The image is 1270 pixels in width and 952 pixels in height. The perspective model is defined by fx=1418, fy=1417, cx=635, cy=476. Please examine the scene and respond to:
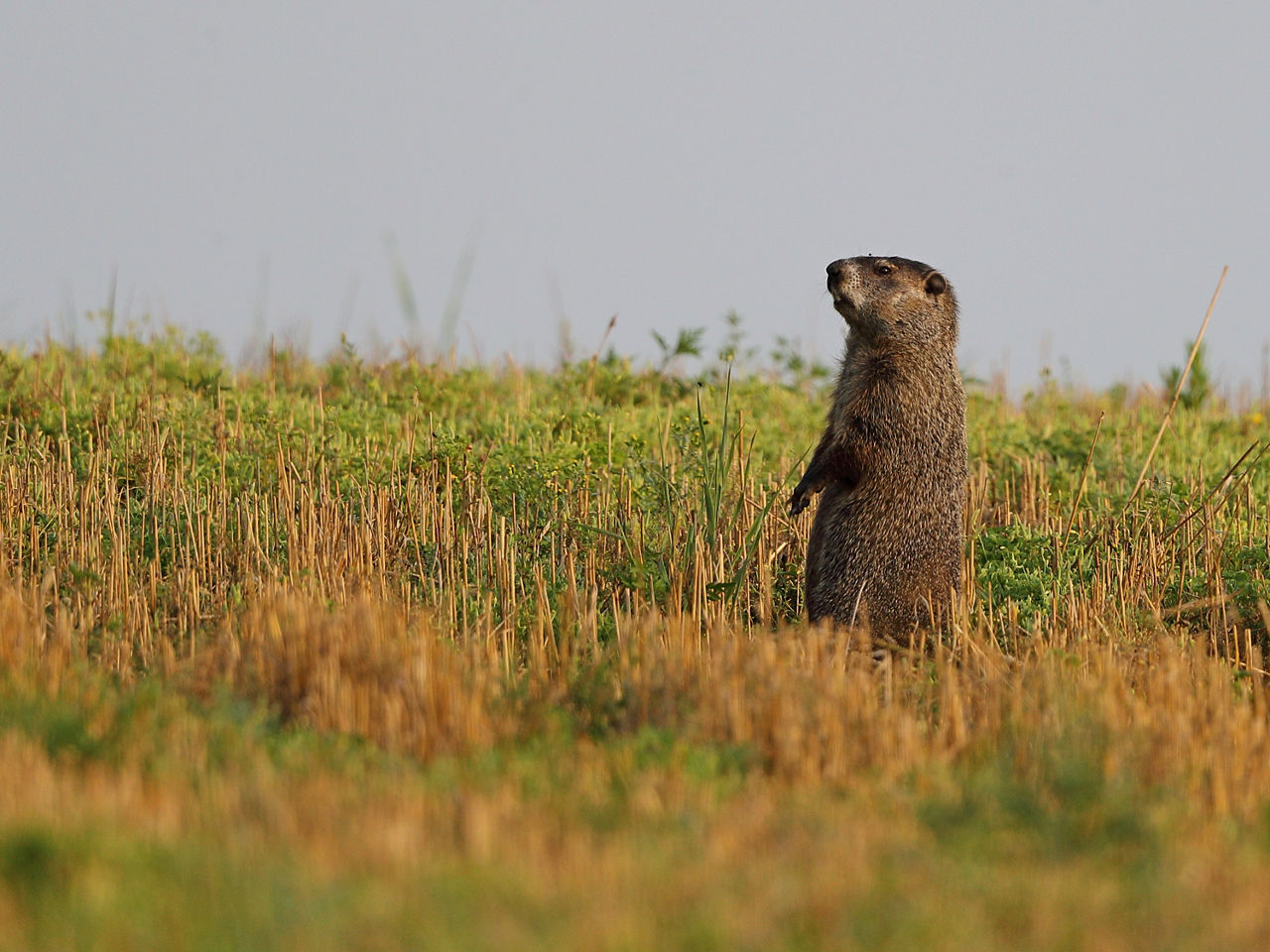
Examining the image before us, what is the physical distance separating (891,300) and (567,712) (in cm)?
320

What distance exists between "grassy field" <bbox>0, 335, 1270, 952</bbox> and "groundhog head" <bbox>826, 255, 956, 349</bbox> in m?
1.06

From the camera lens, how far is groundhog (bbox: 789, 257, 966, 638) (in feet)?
22.2

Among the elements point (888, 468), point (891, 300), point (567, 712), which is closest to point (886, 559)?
point (888, 468)

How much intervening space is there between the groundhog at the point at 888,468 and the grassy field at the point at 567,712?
334 millimetres

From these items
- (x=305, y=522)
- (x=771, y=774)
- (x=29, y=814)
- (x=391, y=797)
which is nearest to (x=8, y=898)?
(x=29, y=814)

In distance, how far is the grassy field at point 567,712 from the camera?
308cm

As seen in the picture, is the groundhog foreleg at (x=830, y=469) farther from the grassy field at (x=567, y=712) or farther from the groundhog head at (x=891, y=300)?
the groundhog head at (x=891, y=300)

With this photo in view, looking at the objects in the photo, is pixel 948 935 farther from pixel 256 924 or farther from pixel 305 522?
pixel 305 522

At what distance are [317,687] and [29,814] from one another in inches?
53.5

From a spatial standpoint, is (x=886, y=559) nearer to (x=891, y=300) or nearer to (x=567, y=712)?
(x=891, y=300)

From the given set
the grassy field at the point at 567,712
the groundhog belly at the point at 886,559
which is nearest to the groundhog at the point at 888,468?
the groundhog belly at the point at 886,559

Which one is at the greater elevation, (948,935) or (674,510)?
(674,510)

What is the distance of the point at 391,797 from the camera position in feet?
11.9

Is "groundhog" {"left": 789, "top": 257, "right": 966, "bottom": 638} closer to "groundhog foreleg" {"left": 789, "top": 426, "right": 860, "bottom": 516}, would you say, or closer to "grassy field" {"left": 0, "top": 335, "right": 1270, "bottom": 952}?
"groundhog foreleg" {"left": 789, "top": 426, "right": 860, "bottom": 516}
